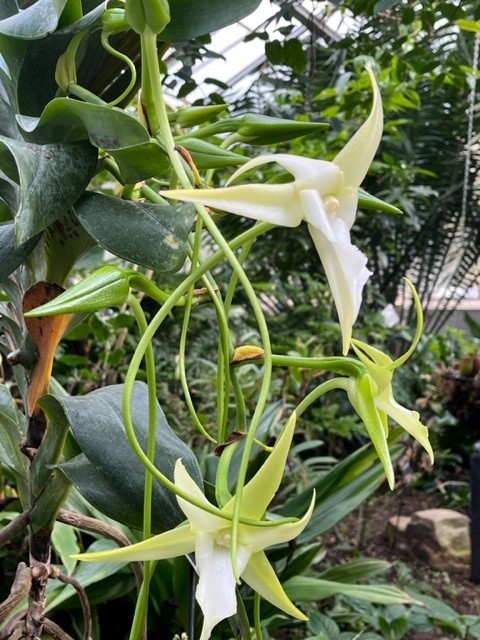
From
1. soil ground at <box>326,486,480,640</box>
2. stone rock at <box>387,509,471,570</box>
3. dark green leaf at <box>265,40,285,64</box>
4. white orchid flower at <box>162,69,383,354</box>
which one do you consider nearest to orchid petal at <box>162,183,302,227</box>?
white orchid flower at <box>162,69,383,354</box>

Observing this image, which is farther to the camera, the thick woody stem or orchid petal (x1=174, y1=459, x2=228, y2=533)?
the thick woody stem

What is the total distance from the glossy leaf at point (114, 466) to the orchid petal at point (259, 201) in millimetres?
121

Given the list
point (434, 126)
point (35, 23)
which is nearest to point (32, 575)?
point (35, 23)

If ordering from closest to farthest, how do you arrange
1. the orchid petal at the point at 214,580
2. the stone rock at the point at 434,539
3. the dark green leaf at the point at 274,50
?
the orchid petal at the point at 214,580, the dark green leaf at the point at 274,50, the stone rock at the point at 434,539

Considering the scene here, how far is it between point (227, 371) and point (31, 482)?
0.48ft

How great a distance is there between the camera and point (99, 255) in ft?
1.65

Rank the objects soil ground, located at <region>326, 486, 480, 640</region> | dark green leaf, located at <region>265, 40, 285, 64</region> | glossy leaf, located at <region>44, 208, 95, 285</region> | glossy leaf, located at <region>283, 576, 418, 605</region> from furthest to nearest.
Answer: soil ground, located at <region>326, 486, 480, 640</region> → glossy leaf, located at <region>283, 576, 418, 605</region> → dark green leaf, located at <region>265, 40, 285, 64</region> → glossy leaf, located at <region>44, 208, 95, 285</region>

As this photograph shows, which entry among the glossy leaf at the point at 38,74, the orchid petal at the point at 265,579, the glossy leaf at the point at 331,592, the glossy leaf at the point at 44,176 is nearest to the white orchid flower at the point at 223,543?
the orchid petal at the point at 265,579

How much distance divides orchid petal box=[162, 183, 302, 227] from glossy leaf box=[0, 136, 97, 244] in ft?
0.18

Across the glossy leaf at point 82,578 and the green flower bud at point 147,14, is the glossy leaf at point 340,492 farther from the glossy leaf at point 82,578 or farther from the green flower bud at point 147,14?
the green flower bud at point 147,14

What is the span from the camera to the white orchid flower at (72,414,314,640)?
189mm

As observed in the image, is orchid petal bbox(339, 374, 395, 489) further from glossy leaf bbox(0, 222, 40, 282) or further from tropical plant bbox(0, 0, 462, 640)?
glossy leaf bbox(0, 222, 40, 282)

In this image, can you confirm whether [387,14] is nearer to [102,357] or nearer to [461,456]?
[102,357]

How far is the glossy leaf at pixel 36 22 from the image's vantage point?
0.78 feet
